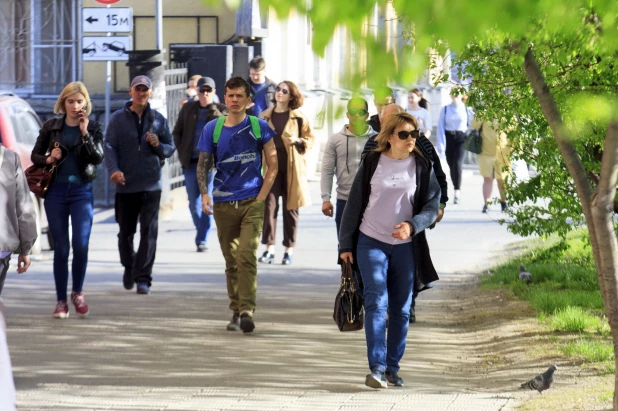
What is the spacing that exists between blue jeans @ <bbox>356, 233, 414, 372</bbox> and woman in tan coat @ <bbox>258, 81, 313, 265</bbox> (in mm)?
4664

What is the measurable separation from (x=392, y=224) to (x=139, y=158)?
13.0ft

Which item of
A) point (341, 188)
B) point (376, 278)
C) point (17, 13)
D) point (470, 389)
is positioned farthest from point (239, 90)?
point (17, 13)

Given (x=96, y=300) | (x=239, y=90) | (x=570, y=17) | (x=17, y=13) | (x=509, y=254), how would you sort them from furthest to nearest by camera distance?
1. (x=17, y=13)
2. (x=509, y=254)
3. (x=96, y=300)
4. (x=239, y=90)
5. (x=570, y=17)

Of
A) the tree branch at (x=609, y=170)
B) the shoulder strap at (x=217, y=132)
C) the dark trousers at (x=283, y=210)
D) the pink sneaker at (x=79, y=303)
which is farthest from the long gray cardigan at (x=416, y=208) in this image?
the dark trousers at (x=283, y=210)

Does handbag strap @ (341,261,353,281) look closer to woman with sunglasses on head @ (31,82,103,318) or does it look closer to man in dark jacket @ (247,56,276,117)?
woman with sunglasses on head @ (31,82,103,318)

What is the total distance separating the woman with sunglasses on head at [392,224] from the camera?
25.1 ft

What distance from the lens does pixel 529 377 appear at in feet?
25.8

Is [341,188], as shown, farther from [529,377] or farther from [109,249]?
[109,249]

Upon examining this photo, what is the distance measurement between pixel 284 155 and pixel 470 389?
18.2 feet

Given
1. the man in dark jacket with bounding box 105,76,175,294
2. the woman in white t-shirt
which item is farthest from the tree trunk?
the woman in white t-shirt

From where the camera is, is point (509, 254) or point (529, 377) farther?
point (509, 254)

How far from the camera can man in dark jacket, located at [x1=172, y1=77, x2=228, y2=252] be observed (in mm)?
13758

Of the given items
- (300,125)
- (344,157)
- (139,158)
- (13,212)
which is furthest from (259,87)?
(13,212)

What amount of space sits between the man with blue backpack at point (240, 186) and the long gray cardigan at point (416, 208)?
1.83 m
